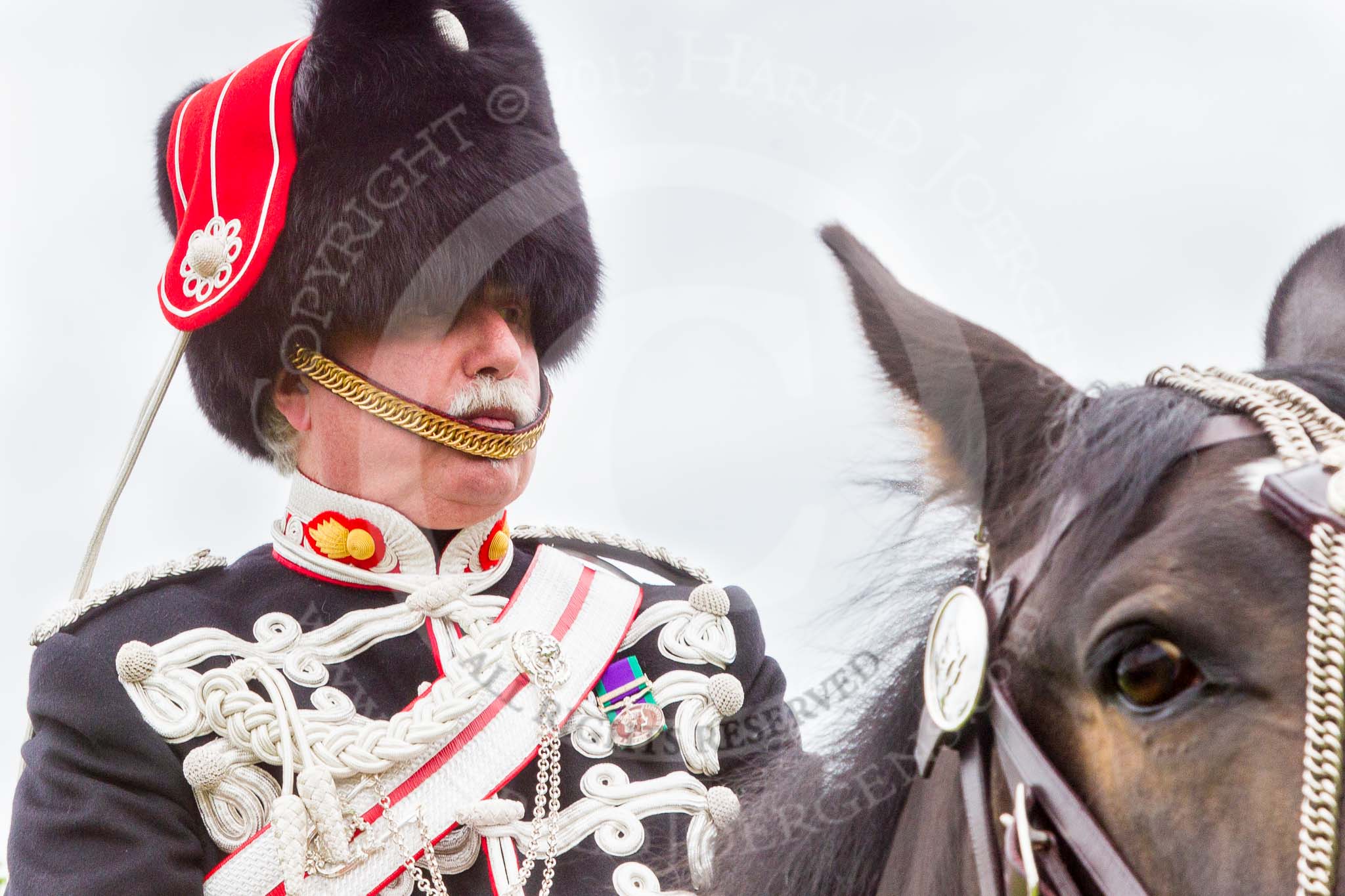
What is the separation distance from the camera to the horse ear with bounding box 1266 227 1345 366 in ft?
5.48

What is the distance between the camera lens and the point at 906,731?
1655 millimetres

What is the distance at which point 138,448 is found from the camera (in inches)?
113

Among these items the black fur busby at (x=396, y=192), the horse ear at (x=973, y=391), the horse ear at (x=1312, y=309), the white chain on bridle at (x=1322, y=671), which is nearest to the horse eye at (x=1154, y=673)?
the white chain on bridle at (x=1322, y=671)

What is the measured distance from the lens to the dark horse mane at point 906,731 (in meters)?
1.36

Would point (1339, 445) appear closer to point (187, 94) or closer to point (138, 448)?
point (138, 448)

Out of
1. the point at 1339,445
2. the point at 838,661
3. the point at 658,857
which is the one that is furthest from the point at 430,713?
the point at 1339,445

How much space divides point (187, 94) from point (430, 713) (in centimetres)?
175

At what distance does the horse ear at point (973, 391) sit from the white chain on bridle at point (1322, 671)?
28 centimetres

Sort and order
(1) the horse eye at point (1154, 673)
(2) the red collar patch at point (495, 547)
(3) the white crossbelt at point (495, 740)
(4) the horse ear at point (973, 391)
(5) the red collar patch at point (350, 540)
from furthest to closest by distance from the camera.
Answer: (2) the red collar patch at point (495, 547), (5) the red collar patch at point (350, 540), (3) the white crossbelt at point (495, 740), (4) the horse ear at point (973, 391), (1) the horse eye at point (1154, 673)

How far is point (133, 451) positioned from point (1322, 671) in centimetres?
248

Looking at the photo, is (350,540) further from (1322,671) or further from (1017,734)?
(1322,671)

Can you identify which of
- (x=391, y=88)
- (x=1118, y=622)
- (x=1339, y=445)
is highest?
(x=391, y=88)

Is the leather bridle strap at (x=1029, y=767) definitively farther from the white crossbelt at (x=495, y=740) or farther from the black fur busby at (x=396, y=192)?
the black fur busby at (x=396, y=192)

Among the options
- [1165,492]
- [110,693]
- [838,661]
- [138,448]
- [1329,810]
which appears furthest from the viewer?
[138,448]
